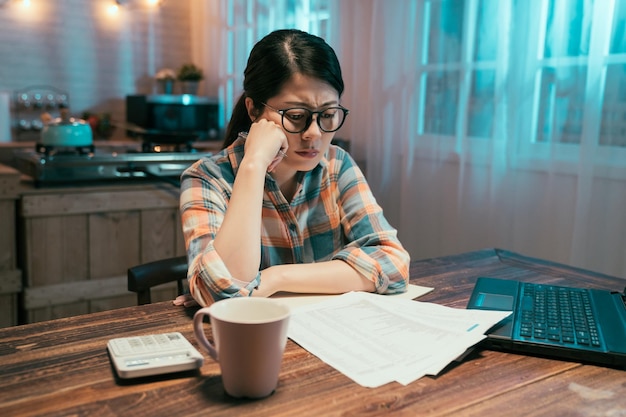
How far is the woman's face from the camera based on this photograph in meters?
1.25

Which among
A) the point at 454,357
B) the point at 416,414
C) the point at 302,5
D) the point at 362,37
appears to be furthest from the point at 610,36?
the point at 302,5

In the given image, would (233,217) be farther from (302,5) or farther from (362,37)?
(302,5)

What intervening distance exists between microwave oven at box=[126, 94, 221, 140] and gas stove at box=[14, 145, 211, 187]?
2.72 feet

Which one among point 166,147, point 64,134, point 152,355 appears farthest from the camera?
point 166,147

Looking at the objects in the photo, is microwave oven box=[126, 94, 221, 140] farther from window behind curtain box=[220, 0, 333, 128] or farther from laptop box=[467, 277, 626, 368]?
laptop box=[467, 277, 626, 368]

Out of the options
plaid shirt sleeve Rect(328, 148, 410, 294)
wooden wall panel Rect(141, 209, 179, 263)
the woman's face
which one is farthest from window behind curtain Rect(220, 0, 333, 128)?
the woman's face

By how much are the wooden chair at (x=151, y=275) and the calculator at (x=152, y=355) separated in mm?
398

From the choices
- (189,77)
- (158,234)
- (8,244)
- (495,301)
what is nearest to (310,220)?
(495,301)

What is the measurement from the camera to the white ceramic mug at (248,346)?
67cm

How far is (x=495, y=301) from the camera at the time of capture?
1.06 m

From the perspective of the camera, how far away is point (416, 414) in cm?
68

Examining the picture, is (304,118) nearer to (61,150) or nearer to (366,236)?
(366,236)

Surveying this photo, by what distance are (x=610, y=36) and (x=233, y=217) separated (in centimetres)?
137

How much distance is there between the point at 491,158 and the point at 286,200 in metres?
1.08
